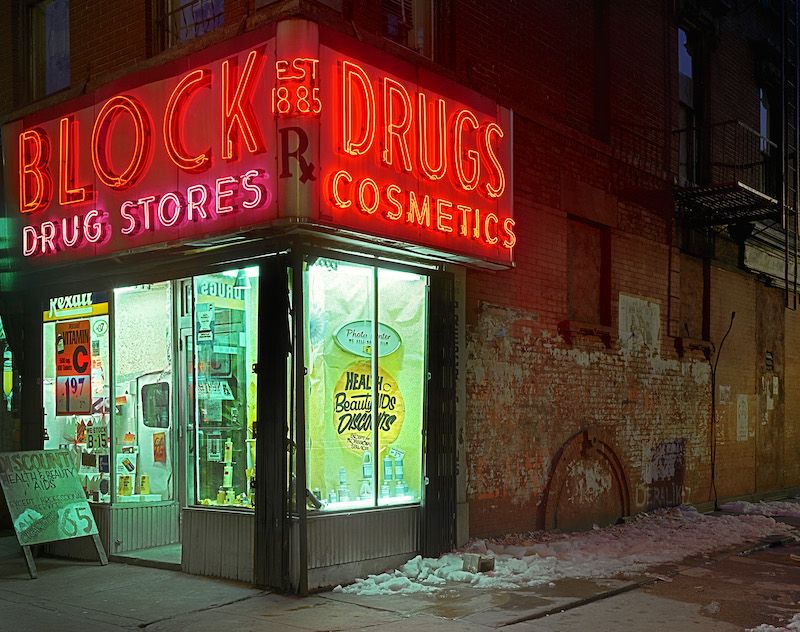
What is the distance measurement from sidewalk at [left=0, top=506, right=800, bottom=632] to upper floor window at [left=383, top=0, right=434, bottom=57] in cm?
585

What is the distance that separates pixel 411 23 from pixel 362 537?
564cm

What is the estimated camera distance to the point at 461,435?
9961 mm

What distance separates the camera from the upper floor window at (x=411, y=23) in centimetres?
994

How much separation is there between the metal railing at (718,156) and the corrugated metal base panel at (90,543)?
33.0 ft

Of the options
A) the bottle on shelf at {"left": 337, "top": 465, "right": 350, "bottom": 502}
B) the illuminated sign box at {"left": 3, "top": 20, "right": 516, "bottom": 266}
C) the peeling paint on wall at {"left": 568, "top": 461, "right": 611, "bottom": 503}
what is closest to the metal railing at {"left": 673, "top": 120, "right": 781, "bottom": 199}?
the peeling paint on wall at {"left": 568, "top": 461, "right": 611, "bottom": 503}

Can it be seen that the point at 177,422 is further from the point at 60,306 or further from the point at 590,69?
the point at 590,69

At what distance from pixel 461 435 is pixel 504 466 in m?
0.99

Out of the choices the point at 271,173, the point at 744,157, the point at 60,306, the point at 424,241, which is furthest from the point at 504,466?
the point at 744,157

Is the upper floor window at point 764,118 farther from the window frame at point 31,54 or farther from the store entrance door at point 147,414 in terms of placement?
the window frame at point 31,54

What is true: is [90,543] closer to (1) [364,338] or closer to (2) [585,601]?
(1) [364,338]

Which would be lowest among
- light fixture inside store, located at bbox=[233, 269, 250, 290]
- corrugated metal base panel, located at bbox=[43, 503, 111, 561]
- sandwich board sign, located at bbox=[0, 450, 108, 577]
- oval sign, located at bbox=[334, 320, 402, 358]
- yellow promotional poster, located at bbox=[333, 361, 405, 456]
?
corrugated metal base panel, located at bbox=[43, 503, 111, 561]

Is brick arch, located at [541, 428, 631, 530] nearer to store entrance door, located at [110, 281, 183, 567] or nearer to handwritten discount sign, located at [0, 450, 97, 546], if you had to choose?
store entrance door, located at [110, 281, 183, 567]

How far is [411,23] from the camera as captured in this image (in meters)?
10.2

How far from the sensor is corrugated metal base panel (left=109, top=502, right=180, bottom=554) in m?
9.74
